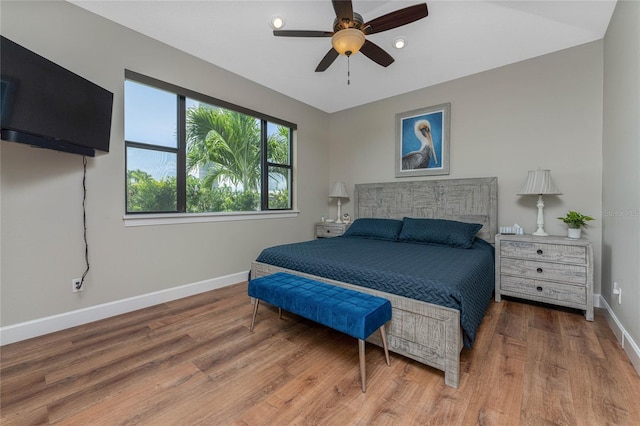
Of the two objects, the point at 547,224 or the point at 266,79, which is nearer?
the point at 547,224

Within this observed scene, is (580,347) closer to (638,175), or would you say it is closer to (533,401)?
(533,401)

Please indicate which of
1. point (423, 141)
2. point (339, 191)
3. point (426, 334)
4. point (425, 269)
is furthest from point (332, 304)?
point (423, 141)

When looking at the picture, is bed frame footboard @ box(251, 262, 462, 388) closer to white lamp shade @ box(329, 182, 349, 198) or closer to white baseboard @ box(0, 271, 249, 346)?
white baseboard @ box(0, 271, 249, 346)

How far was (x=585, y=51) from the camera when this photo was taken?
278 centimetres

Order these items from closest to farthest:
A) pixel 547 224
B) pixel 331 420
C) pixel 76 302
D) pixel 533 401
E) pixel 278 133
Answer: pixel 331 420
pixel 533 401
pixel 76 302
pixel 547 224
pixel 278 133

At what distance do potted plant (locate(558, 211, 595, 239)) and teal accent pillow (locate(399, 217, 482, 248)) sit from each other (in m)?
0.77

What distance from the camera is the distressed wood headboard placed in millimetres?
3275

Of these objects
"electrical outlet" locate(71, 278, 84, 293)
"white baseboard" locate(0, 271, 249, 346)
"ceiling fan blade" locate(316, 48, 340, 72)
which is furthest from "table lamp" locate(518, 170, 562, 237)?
"electrical outlet" locate(71, 278, 84, 293)

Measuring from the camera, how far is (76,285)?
231 cm

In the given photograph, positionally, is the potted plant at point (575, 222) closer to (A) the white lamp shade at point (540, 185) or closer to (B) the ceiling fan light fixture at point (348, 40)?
(A) the white lamp shade at point (540, 185)

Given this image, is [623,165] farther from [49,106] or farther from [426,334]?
[49,106]

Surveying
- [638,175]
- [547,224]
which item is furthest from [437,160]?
[638,175]

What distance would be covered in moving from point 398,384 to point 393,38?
9.82 feet

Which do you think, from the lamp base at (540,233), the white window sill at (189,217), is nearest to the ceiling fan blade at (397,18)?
the lamp base at (540,233)
